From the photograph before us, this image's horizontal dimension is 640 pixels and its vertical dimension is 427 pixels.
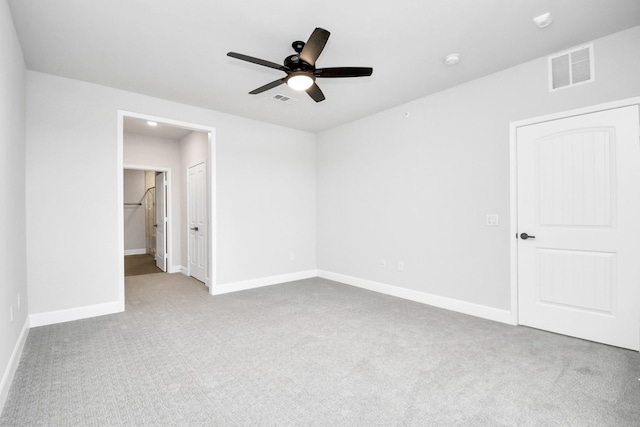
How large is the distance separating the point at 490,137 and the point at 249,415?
3581mm

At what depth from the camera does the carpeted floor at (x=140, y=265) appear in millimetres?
6473

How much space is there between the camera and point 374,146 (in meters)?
4.91

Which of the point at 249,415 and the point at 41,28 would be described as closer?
the point at 249,415

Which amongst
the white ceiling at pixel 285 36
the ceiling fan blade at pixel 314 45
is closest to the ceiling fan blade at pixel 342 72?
the ceiling fan blade at pixel 314 45

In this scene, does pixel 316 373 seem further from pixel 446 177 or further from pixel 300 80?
pixel 446 177

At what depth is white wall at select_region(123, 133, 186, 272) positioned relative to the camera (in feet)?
19.7

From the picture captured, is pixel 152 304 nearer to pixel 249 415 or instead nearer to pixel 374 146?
pixel 249 415

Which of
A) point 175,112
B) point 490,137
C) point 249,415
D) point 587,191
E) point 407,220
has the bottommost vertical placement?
point 249,415

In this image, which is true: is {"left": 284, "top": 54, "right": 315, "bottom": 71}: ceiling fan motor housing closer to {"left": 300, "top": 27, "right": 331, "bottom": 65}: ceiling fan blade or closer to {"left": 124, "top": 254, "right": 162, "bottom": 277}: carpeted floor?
{"left": 300, "top": 27, "right": 331, "bottom": 65}: ceiling fan blade

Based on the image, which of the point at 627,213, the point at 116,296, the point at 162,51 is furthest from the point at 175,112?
the point at 627,213

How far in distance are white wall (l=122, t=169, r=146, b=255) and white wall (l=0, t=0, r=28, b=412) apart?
21.6ft

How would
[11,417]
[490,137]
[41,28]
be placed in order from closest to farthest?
[11,417]
[41,28]
[490,137]

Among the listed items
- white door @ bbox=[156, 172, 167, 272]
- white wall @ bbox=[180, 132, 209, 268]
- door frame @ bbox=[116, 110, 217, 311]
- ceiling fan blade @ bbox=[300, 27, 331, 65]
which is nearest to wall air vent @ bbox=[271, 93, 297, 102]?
door frame @ bbox=[116, 110, 217, 311]

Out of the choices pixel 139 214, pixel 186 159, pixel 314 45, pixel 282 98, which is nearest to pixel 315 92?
pixel 314 45
